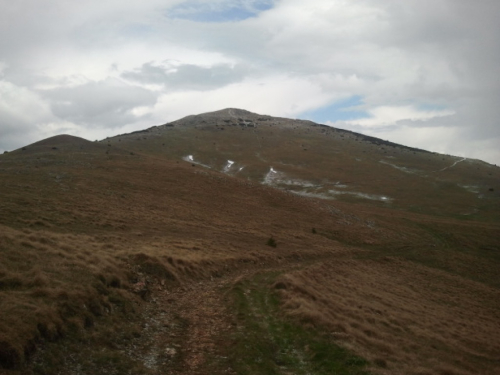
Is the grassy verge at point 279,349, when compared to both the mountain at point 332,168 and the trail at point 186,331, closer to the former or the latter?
the trail at point 186,331

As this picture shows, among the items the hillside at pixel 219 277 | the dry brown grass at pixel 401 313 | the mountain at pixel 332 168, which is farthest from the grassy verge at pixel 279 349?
the mountain at pixel 332 168

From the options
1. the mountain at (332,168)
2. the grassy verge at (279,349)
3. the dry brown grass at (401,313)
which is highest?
the mountain at (332,168)

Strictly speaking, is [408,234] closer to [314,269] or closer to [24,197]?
[314,269]

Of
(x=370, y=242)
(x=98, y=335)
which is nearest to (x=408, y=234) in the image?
(x=370, y=242)

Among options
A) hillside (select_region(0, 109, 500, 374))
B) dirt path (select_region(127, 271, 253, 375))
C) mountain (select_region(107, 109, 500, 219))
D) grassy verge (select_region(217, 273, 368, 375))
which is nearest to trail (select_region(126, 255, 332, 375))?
dirt path (select_region(127, 271, 253, 375))

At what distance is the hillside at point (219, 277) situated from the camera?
13.5m

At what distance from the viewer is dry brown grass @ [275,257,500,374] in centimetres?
1684

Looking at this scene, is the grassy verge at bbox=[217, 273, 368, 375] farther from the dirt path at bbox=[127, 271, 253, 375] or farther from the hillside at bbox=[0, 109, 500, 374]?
the dirt path at bbox=[127, 271, 253, 375]

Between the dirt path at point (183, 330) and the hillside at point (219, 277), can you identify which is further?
the hillside at point (219, 277)

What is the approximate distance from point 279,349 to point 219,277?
1333 centimetres

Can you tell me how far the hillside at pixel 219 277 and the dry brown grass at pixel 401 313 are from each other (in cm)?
16

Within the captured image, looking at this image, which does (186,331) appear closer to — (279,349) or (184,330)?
(184,330)

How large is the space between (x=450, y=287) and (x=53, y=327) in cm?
4197

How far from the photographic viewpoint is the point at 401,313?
1062 inches
